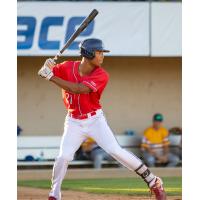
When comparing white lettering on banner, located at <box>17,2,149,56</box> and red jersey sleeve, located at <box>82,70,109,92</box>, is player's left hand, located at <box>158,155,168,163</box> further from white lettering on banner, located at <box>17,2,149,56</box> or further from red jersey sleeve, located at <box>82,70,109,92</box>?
red jersey sleeve, located at <box>82,70,109,92</box>

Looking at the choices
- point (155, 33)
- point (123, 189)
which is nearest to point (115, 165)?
point (155, 33)

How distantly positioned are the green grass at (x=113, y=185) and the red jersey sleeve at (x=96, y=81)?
2016mm

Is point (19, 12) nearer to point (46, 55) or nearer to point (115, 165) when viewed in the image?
point (46, 55)

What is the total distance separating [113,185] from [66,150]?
332 centimetres

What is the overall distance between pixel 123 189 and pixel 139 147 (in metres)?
4.21

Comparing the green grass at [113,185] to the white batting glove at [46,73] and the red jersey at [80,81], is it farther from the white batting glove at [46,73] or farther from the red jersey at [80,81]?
the white batting glove at [46,73]

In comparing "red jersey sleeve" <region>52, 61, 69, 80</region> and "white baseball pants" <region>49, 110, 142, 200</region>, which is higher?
"red jersey sleeve" <region>52, 61, 69, 80</region>

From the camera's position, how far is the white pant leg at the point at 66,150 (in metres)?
5.86

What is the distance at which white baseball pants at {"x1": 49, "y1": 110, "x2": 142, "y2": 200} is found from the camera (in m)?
5.85

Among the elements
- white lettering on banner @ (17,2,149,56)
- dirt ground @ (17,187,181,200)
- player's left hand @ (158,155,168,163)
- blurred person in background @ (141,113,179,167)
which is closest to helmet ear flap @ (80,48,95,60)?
dirt ground @ (17,187,181,200)

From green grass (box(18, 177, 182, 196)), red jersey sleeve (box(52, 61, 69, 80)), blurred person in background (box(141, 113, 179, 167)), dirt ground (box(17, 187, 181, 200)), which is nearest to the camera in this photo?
red jersey sleeve (box(52, 61, 69, 80))

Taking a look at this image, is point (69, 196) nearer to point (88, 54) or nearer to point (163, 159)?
point (88, 54)

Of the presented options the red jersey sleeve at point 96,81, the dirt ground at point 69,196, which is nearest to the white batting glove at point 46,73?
the red jersey sleeve at point 96,81

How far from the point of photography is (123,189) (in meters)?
8.36
